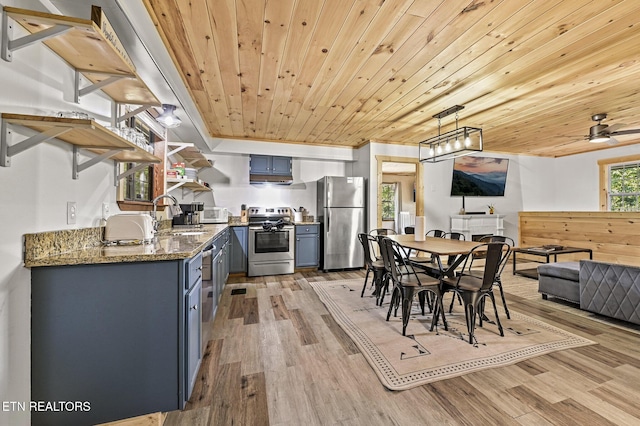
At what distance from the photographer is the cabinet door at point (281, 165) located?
5.12 meters

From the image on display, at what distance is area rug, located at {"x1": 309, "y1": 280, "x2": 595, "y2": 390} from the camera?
1943mm

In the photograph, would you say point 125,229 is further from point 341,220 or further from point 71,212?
point 341,220

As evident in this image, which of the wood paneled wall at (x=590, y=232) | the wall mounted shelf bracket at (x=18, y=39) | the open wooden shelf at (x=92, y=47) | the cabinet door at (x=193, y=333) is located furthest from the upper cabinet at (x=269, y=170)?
the wood paneled wall at (x=590, y=232)

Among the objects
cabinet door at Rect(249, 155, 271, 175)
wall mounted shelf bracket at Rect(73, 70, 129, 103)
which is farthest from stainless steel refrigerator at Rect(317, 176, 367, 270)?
wall mounted shelf bracket at Rect(73, 70, 129, 103)

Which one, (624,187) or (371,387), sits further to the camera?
(624,187)

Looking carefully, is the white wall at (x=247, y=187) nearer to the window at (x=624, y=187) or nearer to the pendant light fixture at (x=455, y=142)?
the pendant light fixture at (x=455, y=142)

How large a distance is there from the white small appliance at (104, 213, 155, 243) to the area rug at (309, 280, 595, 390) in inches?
75.1

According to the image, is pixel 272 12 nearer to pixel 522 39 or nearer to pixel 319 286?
pixel 522 39

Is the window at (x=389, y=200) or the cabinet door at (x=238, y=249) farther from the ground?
the window at (x=389, y=200)

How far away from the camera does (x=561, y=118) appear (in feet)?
12.8

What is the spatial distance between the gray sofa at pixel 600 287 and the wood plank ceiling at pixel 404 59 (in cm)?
192

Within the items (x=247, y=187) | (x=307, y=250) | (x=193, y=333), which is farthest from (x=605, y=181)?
(x=193, y=333)

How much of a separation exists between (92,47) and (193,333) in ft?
5.38

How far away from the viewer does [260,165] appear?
5.06 m
